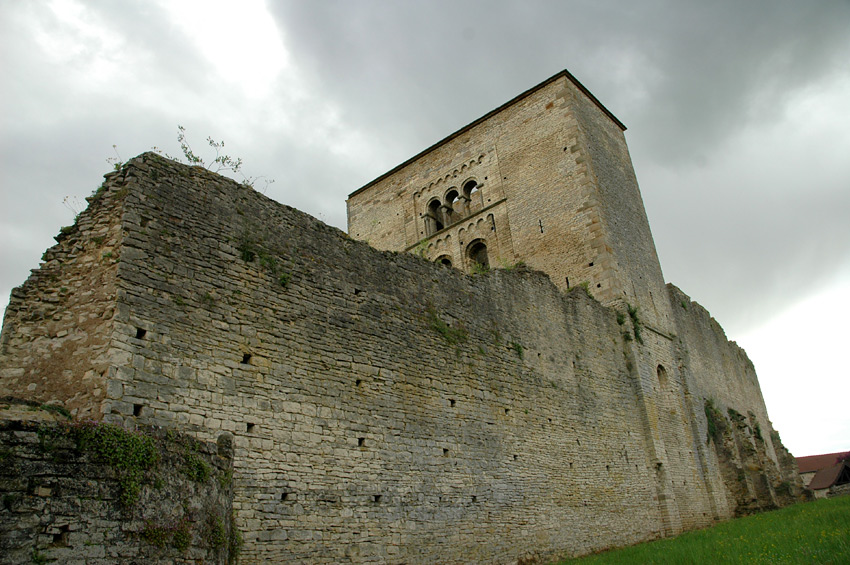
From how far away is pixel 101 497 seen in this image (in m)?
5.00

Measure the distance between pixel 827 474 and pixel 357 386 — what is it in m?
54.1

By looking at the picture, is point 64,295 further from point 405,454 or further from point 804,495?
point 804,495

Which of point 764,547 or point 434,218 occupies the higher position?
point 434,218

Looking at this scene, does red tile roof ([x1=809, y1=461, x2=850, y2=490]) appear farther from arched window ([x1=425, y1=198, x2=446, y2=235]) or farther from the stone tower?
arched window ([x1=425, y1=198, x2=446, y2=235])

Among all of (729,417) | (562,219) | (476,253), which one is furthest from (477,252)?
(729,417)

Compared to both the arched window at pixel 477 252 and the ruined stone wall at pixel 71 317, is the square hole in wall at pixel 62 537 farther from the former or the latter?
the arched window at pixel 477 252

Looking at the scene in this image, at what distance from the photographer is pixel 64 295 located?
7.76 m

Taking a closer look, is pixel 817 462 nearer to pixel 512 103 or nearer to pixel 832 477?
pixel 832 477

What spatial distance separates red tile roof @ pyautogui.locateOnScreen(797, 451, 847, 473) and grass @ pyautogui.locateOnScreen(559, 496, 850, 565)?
58.6 metres

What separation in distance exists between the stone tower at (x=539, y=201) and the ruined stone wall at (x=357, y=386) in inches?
177

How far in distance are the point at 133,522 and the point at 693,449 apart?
17249 mm

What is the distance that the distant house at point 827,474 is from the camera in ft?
114

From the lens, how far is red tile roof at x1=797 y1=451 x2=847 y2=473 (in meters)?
61.7

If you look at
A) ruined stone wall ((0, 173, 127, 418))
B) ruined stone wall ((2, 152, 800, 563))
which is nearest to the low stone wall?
ruined stone wall ((2, 152, 800, 563))
